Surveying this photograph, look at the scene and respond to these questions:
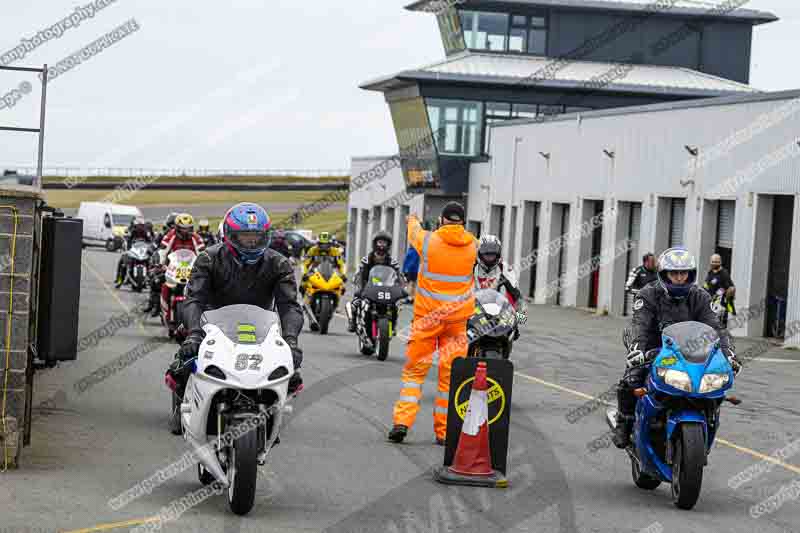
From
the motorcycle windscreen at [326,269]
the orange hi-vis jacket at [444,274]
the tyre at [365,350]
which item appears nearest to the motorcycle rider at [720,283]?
the motorcycle windscreen at [326,269]

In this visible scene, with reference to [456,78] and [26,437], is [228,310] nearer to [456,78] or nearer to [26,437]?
[26,437]

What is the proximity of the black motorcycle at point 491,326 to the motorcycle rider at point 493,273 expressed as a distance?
61 centimetres

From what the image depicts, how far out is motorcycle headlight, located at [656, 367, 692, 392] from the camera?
382 inches

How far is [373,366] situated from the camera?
19.7m

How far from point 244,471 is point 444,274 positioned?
13.8ft

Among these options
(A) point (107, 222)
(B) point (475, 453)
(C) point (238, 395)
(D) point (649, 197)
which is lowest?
(A) point (107, 222)

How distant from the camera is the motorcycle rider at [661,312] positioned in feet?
34.4

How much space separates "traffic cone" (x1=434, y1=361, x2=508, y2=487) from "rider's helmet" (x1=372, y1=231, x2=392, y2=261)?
35.8 feet

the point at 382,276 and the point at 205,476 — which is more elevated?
the point at 382,276

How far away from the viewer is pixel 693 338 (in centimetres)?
991

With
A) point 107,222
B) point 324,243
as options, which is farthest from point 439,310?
point 107,222

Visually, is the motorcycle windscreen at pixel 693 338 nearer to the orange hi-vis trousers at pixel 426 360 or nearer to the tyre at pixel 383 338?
the orange hi-vis trousers at pixel 426 360

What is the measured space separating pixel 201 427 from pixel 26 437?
2.71m

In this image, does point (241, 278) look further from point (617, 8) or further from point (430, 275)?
point (617, 8)
